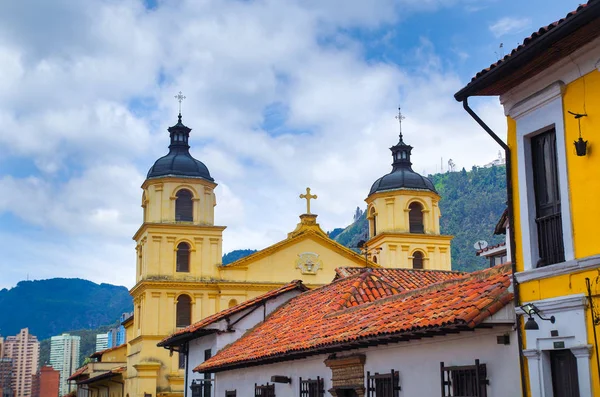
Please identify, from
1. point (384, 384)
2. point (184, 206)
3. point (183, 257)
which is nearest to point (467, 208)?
point (184, 206)

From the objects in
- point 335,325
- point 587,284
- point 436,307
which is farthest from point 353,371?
point 587,284

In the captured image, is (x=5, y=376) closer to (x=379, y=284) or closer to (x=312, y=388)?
(x=379, y=284)

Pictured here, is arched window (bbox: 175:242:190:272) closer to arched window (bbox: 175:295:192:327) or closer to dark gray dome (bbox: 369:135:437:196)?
arched window (bbox: 175:295:192:327)

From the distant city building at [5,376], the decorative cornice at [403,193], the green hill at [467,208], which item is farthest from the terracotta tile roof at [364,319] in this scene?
the green hill at [467,208]

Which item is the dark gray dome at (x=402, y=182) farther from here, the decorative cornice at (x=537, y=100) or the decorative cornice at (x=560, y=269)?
the decorative cornice at (x=560, y=269)

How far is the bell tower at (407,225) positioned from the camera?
49562 mm

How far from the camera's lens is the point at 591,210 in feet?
29.6

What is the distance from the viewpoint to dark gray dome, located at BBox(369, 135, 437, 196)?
5031 centimetres

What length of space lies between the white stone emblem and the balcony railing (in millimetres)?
37674

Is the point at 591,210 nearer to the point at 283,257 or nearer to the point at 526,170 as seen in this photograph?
the point at 526,170

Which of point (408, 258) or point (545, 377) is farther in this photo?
point (408, 258)

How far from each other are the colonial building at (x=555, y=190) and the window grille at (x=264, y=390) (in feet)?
28.8

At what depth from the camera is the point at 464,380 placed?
11.5m

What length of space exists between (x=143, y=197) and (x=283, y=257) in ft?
27.0
